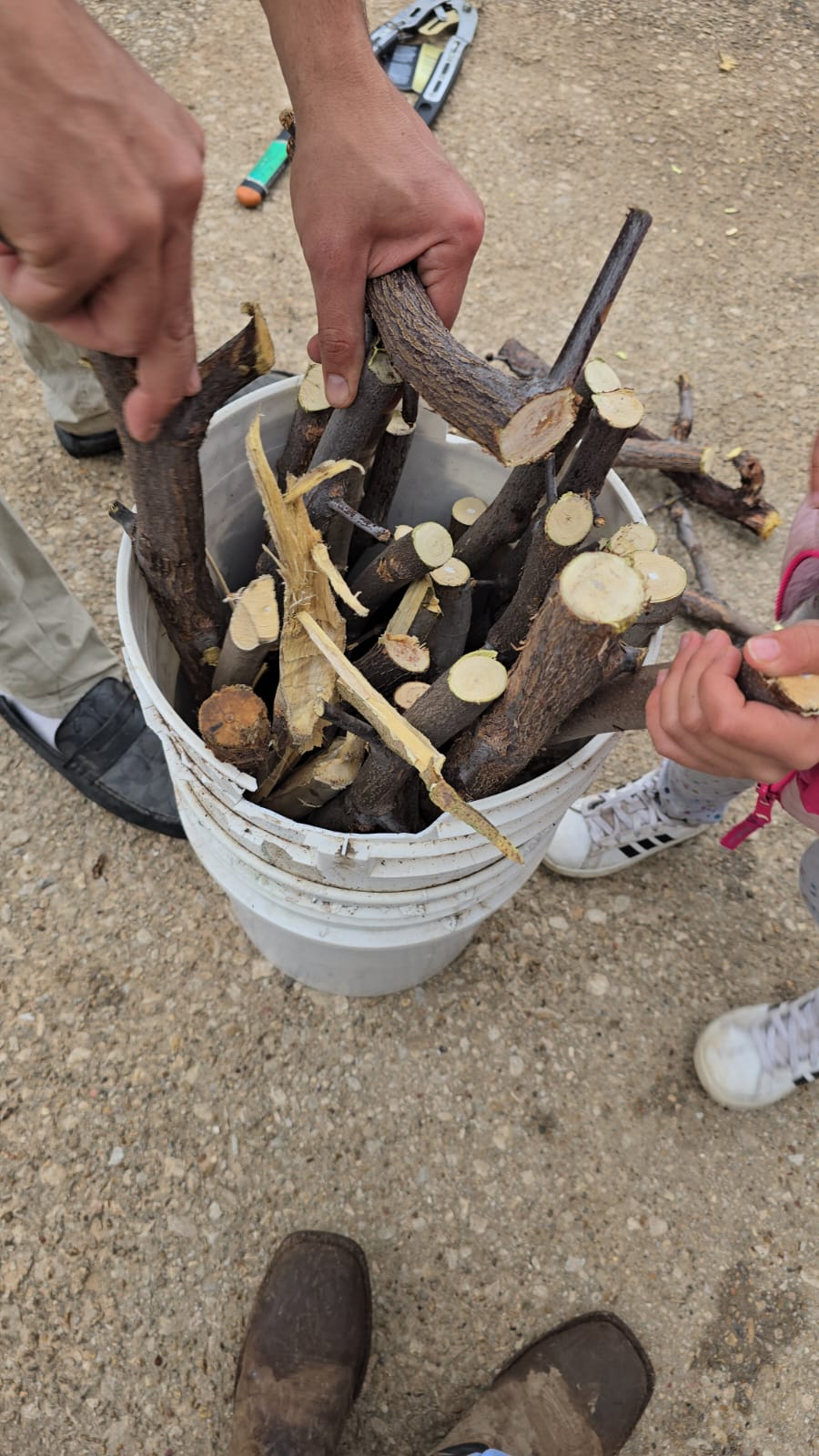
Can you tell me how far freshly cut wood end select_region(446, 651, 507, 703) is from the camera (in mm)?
1066

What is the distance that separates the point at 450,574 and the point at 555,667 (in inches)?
13.1

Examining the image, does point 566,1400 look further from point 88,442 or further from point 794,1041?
point 88,442

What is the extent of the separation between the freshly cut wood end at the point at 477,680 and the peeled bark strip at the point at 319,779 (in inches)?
7.8

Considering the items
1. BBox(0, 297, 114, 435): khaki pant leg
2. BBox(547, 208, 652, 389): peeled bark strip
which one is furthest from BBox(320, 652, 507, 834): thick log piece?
BBox(0, 297, 114, 435): khaki pant leg

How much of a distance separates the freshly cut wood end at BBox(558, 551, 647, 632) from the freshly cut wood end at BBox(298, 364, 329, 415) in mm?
589

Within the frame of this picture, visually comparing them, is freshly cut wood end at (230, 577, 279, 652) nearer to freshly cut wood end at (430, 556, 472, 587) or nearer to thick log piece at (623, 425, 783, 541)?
freshly cut wood end at (430, 556, 472, 587)

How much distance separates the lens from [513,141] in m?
3.38

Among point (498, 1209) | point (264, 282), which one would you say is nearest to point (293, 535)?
point (498, 1209)

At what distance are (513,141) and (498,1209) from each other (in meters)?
3.65

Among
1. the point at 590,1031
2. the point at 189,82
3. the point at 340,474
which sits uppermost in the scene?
the point at 189,82

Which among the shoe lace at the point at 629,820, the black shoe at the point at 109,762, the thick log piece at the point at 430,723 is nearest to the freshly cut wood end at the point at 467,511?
the thick log piece at the point at 430,723

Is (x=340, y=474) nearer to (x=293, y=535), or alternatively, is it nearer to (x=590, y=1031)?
(x=293, y=535)

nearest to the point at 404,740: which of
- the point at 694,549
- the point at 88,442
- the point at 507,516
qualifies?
the point at 507,516

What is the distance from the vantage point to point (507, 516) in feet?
4.31
